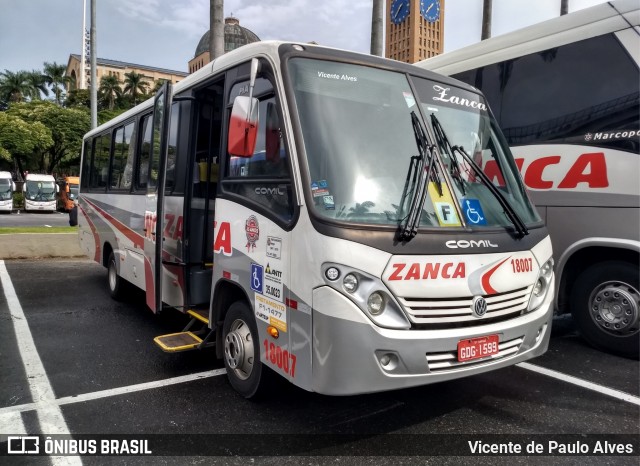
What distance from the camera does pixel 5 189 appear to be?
107ft

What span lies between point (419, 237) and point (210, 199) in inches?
109

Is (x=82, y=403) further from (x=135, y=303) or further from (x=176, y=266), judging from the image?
(x=135, y=303)

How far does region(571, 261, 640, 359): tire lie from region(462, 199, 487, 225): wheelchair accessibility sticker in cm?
235

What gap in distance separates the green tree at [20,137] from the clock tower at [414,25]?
105ft

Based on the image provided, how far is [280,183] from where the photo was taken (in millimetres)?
3703

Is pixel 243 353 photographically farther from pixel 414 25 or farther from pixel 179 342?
pixel 414 25

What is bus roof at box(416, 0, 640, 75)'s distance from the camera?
533cm

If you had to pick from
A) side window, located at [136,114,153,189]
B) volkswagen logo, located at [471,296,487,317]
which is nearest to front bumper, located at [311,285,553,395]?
volkswagen logo, located at [471,296,487,317]

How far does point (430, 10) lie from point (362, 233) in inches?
777

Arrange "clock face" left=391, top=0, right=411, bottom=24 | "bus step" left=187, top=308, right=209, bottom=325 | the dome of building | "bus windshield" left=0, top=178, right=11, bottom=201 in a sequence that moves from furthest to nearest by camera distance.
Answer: the dome of building < "bus windshield" left=0, top=178, right=11, bottom=201 < "clock face" left=391, top=0, right=411, bottom=24 < "bus step" left=187, top=308, right=209, bottom=325

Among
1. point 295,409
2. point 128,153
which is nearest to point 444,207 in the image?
point 295,409

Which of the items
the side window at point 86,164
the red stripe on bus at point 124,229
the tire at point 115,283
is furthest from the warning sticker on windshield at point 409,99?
the side window at point 86,164

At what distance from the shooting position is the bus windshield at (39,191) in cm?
3509

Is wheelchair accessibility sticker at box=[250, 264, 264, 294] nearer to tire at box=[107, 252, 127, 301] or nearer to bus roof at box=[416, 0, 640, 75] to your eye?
bus roof at box=[416, 0, 640, 75]
